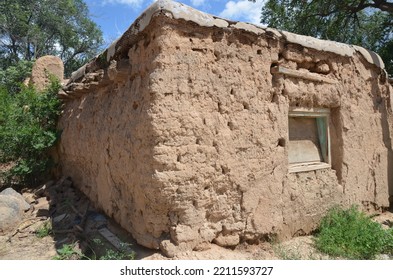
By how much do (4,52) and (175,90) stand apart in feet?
57.5

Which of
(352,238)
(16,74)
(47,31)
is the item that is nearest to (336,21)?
(352,238)

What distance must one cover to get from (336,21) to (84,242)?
9193 millimetres

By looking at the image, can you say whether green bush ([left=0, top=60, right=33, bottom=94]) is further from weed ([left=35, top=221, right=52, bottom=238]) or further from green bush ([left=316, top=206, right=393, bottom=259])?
green bush ([left=316, top=206, right=393, bottom=259])

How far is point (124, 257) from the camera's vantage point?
2965mm

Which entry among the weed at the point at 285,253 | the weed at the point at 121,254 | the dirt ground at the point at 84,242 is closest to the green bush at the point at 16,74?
the dirt ground at the point at 84,242

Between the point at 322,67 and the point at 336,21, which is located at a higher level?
the point at 336,21

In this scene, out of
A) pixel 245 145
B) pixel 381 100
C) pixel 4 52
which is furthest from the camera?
pixel 4 52

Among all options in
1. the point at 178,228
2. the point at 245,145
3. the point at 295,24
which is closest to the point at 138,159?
the point at 178,228

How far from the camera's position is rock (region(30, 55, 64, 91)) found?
7.55 m

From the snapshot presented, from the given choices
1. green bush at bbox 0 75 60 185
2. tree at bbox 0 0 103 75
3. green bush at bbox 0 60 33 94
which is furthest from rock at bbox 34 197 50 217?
tree at bbox 0 0 103 75

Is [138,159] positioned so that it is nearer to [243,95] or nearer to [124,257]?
[124,257]

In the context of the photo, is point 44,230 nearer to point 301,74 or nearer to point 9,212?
point 9,212

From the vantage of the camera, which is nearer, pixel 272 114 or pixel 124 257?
pixel 124 257

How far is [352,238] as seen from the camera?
3.59m
